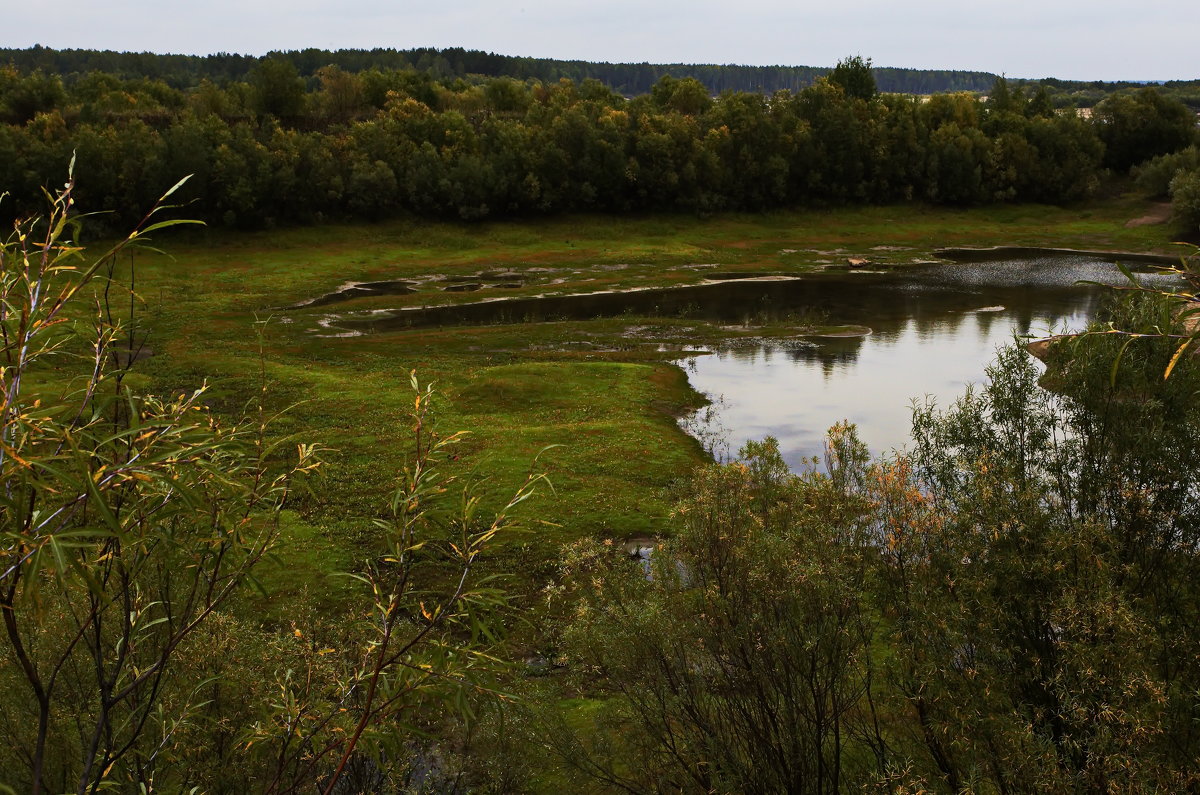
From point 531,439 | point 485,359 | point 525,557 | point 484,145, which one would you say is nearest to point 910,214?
point 484,145

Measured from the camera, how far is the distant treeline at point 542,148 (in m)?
87.1

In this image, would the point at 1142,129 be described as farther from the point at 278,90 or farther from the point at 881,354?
the point at 278,90

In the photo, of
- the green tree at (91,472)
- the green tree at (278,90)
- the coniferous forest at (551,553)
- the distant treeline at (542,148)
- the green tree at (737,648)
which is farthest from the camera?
the green tree at (278,90)

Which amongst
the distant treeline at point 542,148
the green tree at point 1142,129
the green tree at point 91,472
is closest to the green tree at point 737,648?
the green tree at point 91,472

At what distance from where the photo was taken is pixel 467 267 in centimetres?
8281

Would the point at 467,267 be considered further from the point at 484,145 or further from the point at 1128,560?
the point at 1128,560

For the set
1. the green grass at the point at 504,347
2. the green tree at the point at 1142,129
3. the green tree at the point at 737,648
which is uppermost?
the green tree at the point at 1142,129

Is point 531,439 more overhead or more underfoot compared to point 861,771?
more underfoot

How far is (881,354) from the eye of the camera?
51094mm

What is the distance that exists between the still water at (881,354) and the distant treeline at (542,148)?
3236 centimetres

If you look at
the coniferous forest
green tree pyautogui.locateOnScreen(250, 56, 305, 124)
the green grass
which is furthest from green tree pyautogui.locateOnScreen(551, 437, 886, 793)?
green tree pyautogui.locateOnScreen(250, 56, 305, 124)

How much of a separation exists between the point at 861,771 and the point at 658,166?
92012mm

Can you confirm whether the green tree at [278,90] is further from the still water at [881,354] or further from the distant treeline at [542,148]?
the still water at [881,354]

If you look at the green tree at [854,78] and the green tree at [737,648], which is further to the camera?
the green tree at [854,78]
